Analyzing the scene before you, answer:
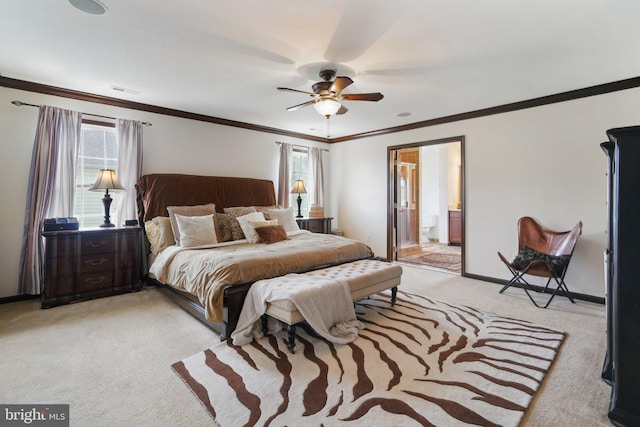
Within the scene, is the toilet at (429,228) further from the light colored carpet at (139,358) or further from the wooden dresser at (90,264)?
the wooden dresser at (90,264)

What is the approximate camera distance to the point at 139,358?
91.1 inches

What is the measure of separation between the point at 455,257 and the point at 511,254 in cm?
219

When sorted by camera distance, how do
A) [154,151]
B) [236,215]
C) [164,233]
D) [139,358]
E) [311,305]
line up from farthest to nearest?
1. [236,215]
2. [154,151]
3. [164,233]
4. [311,305]
5. [139,358]

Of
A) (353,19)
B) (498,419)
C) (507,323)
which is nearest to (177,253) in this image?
(353,19)

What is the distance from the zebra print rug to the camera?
1.70 metres

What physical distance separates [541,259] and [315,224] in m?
3.64

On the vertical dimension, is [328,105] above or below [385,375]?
above

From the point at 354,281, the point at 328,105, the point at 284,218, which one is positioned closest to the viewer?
the point at 354,281

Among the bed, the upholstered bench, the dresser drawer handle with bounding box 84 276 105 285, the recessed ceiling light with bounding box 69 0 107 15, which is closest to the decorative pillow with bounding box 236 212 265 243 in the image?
the bed

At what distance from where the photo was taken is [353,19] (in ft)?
7.38

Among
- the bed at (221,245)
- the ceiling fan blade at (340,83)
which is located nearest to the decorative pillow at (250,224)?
the bed at (221,245)

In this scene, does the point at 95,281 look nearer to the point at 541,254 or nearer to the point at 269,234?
the point at 269,234

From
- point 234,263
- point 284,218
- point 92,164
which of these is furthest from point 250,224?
point 92,164

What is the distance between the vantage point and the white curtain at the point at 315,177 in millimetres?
6457
